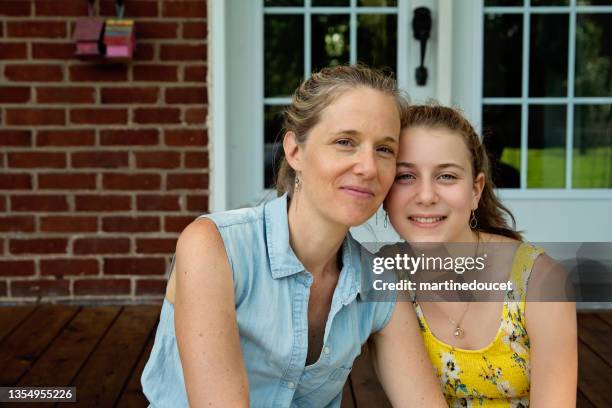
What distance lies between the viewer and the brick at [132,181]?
11.4 ft

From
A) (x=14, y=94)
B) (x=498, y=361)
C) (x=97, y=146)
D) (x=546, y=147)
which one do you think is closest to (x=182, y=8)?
(x=97, y=146)

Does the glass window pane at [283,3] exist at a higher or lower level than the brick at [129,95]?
higher

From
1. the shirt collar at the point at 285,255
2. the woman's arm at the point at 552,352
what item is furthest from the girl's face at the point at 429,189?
the woman's arm at the point at 552,352

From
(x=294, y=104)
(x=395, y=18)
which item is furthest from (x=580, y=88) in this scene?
(x=294, y=104)

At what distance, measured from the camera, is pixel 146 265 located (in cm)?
353

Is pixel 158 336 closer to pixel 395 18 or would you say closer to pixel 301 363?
pixel 301 363

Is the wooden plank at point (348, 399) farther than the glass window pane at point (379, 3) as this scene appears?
No

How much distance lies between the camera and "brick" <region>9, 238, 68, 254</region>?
11.5 ft

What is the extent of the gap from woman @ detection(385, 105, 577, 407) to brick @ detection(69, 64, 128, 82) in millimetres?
2075

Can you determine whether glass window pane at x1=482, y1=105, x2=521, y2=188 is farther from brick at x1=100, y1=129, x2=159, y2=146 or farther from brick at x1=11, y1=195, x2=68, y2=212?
brick at x1=11, y1=195, x2=68, y2=212

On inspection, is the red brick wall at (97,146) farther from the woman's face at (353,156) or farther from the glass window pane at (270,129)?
the woman's face at (353,156)

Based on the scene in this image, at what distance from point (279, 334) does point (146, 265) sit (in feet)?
6.93

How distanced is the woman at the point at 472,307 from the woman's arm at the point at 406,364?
72mm

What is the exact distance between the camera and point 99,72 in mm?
3436
